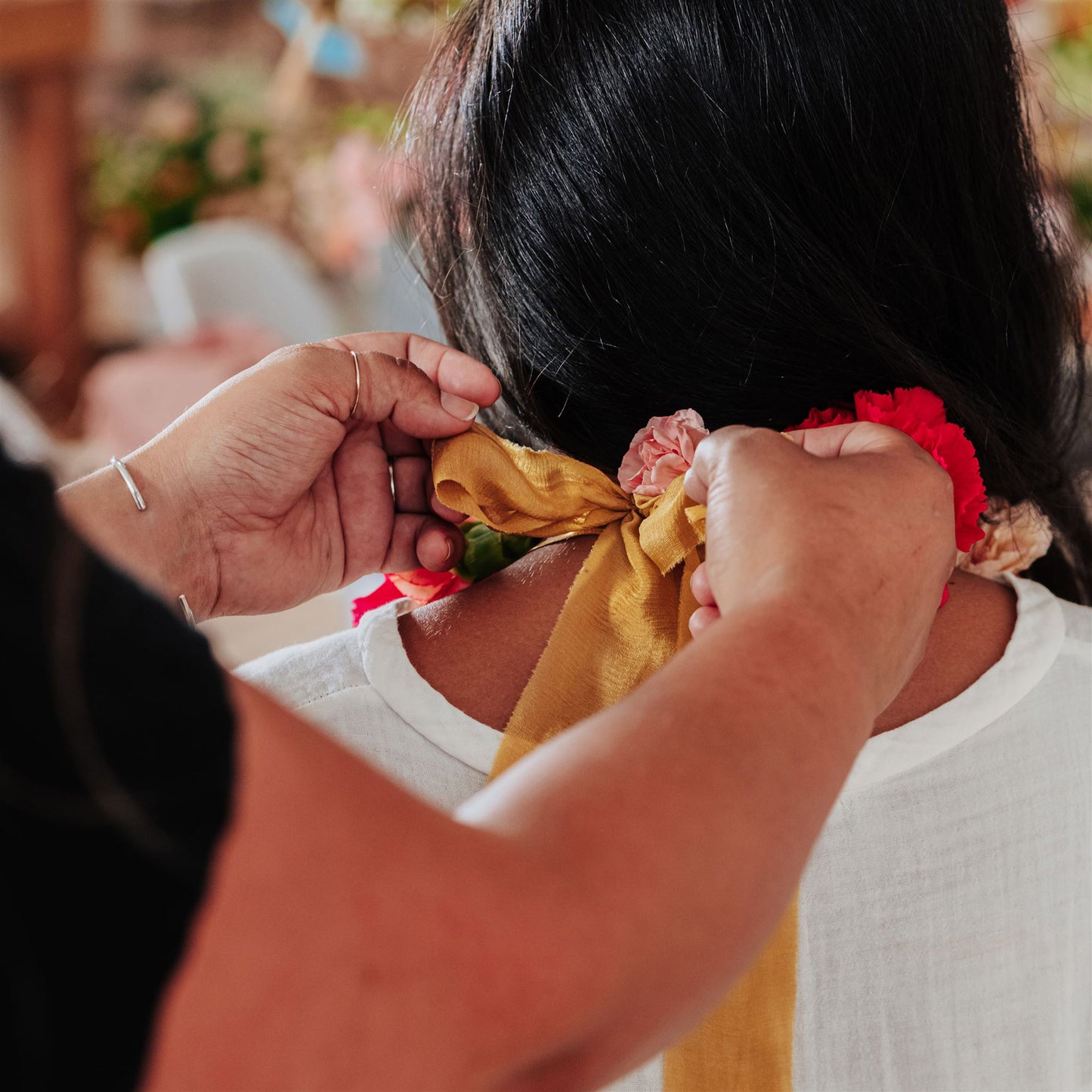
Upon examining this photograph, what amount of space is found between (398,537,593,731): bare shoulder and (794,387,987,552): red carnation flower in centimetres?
22

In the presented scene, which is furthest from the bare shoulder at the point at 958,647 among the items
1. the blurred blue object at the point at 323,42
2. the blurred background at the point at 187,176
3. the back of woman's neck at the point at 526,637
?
the blurred blue object at the point at 323,42

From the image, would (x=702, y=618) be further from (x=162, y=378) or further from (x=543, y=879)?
(x=162, y=378)

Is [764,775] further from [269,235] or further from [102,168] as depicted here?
[102,168]

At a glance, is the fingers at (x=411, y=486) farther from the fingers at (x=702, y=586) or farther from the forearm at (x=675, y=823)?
the forearm at (x=675, y=823)

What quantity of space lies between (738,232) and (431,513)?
1.25 ft

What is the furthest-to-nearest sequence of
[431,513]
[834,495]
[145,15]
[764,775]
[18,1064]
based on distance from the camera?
[145,15] < [431,513] < [834,495] < [764,775] < [18,1064]

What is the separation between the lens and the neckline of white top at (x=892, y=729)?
734mm

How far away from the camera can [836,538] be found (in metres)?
0.56

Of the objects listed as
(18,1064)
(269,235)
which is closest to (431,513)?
(18,1064)

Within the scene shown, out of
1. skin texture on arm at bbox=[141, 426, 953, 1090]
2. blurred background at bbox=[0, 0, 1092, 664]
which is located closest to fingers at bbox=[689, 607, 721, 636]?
skin texture on arm at bbox=[141, 426, 953, 1090]

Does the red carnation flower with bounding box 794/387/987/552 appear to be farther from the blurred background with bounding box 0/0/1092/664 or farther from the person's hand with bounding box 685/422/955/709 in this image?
the blurred background with bounding box 0/0/1092/664

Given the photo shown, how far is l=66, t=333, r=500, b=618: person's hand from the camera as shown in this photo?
92 cm

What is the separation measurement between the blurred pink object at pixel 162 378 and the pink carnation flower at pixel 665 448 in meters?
2.53

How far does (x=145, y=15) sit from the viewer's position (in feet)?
16.9
